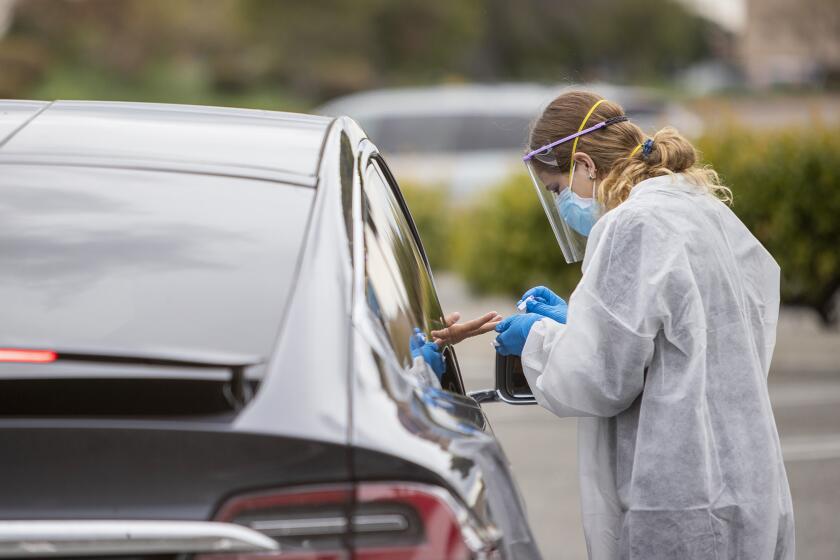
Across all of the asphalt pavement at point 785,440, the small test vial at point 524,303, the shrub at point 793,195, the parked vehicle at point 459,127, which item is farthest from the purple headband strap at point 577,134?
the parked vehicle at point 459,127

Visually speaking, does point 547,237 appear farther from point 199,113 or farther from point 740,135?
point 199,113

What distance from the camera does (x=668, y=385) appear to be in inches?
114

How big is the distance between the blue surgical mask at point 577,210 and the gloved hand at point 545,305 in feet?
0.62

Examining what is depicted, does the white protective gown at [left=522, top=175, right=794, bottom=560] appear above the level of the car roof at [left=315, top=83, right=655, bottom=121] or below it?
below

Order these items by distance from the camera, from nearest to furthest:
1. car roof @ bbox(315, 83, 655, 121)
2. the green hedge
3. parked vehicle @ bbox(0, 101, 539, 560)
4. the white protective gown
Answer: parked vehicle @ bbox(0, 101, 539, 560) < the white protective gown < the green hedge < car roof @ bbox(315, 83, 655, 121)

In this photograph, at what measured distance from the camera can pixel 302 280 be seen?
7.43 ft

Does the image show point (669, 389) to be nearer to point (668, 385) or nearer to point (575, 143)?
point (668, 385)

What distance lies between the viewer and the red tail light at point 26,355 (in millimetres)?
2004

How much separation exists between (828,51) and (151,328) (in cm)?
3419

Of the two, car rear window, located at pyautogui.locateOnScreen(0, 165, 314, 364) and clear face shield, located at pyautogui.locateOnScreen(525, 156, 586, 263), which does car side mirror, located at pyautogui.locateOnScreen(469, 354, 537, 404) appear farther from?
car rear window, located at pyautogui.locateOnScreen(0, 165, 314, 364)

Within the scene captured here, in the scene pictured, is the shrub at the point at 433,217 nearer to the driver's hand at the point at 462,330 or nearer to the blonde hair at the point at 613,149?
the driver's hand at the point at 462,330

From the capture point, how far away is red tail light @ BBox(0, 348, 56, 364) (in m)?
2.00

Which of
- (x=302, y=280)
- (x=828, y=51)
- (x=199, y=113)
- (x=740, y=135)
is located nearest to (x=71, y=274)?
(x=302, y=280)

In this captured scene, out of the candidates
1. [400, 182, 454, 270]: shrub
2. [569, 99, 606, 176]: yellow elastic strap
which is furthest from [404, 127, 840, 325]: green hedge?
[569, 99, 606, 176]: yellow elastic strap
